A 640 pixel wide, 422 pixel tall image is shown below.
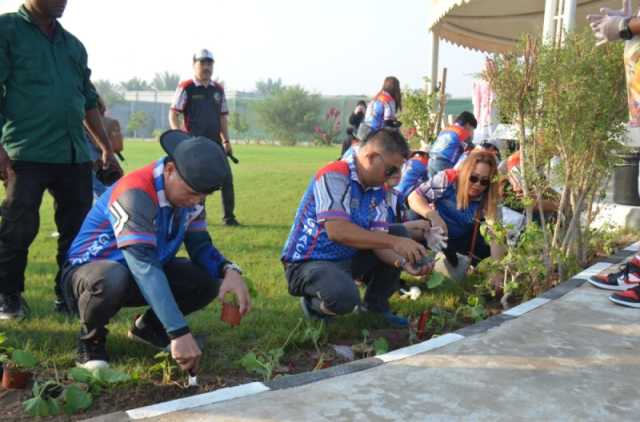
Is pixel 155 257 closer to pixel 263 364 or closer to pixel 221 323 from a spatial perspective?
pixel 263 364

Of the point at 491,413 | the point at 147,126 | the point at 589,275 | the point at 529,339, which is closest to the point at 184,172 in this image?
the point at 491,413

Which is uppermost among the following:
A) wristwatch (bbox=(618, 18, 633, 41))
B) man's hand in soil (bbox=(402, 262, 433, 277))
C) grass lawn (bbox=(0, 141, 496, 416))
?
wristwatch (bbox=(618, 18, 633, 41))

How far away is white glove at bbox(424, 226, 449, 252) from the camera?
404cm

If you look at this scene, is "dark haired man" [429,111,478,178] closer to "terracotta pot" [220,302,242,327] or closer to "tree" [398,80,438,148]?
"tree" [398,80,438,148]

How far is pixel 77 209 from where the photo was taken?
3.78 m

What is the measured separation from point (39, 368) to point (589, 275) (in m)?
3.28

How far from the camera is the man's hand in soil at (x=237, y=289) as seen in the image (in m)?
2.76

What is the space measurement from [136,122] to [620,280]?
55.1 m

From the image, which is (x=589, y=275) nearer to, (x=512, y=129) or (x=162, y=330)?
(x=512, y=129)

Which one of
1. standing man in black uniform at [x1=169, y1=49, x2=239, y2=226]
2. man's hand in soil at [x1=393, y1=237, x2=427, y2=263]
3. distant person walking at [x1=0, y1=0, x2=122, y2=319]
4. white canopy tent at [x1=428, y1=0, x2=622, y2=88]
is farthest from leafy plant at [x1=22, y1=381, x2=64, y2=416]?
white canopy tent at [x1=428, y1=0, x2=622, y2=88]

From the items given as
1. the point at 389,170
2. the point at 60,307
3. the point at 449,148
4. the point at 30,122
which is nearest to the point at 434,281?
the point at 389,170

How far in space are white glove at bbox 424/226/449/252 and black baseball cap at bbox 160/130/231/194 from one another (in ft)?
6.20

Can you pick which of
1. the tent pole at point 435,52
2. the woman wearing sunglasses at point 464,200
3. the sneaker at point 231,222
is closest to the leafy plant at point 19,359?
the woman wearing sunglasses at point 464,200

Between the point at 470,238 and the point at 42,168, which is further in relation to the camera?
the point at 470,238
